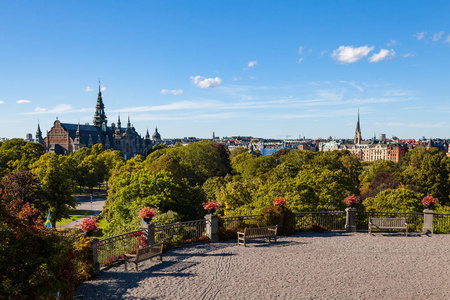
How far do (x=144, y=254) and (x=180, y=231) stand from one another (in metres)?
3.65

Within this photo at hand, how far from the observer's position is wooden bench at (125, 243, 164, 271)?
41.6 ft

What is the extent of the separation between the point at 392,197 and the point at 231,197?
13.4m

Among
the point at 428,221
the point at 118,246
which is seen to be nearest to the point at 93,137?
the point at 118,246

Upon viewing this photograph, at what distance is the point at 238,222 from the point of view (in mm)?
17781

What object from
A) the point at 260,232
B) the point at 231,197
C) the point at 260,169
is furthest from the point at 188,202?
the point at 260,169

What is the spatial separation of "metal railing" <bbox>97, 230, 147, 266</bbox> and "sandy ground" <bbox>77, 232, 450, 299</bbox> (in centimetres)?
87

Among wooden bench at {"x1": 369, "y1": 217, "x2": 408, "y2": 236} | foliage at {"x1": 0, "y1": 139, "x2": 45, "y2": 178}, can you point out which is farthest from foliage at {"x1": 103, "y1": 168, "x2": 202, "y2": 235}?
foliage at {"x1": 0, "y1": 139, "x2": 45, "y2": 178}

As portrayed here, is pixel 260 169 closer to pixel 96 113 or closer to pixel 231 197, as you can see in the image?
pixel 231 197

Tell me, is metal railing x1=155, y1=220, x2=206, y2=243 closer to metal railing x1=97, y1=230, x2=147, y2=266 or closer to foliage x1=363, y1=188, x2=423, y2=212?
metal railing x1=97, y1=230, x2=147, y2=266

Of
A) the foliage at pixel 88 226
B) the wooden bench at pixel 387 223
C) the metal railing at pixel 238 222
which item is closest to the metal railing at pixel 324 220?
the wooden bench at pixel 387 223

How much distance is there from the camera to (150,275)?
12.2m

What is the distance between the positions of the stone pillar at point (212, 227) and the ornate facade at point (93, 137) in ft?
384

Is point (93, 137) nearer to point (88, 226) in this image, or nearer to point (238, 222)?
point (238, 222)

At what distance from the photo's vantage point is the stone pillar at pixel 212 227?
16641 mm
